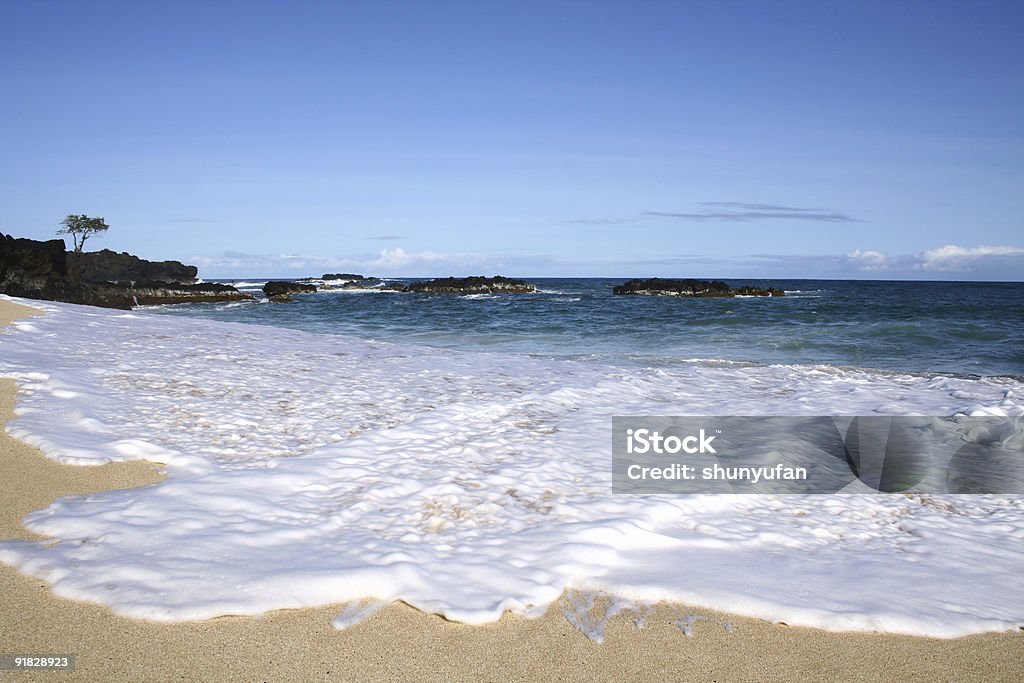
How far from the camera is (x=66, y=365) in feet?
27.7

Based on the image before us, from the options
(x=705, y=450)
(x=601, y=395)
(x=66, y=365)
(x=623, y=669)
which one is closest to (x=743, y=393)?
(x=601, y=395)

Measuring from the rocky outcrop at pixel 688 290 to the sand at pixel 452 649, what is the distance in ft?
165

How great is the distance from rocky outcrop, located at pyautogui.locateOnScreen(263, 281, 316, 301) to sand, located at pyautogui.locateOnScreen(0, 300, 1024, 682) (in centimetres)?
4662

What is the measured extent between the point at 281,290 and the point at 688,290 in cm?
3284

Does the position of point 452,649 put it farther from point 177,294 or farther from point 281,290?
point 281,290

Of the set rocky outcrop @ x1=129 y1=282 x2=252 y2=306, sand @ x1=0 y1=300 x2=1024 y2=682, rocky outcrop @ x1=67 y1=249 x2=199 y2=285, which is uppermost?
rocky outcrop @ x1=67 y1=249 x2=199 y2=285

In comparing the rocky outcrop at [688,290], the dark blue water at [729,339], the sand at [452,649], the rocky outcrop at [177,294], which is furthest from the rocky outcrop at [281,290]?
the sand at [452,649]

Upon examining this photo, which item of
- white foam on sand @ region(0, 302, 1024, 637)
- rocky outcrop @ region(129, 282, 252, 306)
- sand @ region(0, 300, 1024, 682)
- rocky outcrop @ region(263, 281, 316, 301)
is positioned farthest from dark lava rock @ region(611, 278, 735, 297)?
sand @ region(0, 300, 1024, 682)

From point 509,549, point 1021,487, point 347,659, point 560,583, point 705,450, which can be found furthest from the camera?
point 705,450

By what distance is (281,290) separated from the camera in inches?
2130

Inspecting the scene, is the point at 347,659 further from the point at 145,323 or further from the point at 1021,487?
the point at 145,323

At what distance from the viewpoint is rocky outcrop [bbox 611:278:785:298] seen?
2062 inches

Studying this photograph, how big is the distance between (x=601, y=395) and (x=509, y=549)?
4.77 m

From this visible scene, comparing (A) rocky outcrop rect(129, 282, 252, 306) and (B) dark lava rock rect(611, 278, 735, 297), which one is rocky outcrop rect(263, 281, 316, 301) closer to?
(A) rocky outcrop rect(129, 282, 252, 306)
